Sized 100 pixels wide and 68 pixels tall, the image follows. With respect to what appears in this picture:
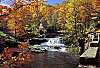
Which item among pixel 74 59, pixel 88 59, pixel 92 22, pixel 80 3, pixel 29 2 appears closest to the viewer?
pixel 29 2

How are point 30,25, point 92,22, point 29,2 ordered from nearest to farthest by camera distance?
point 29,2, point 92,22, point 30,25

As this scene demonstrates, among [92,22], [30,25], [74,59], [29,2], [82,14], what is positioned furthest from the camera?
[30,25]

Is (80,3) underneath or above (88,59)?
above

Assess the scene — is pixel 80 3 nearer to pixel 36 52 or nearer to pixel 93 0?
pixel 93 0

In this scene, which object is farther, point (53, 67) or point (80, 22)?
point (80, 22)

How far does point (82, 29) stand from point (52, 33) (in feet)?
101

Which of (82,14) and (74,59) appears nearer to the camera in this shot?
(74,59)

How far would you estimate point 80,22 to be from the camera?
2495 centimetres

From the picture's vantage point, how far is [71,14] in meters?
25.3

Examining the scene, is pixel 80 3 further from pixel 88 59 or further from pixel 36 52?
pixel 88 59

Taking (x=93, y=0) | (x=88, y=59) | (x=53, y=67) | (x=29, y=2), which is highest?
(x=93, y=0)

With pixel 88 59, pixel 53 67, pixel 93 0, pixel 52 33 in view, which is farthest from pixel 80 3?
pixel 52 33

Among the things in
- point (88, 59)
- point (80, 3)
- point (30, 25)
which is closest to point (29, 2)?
point (88, 59)

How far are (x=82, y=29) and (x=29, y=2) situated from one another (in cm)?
1707
